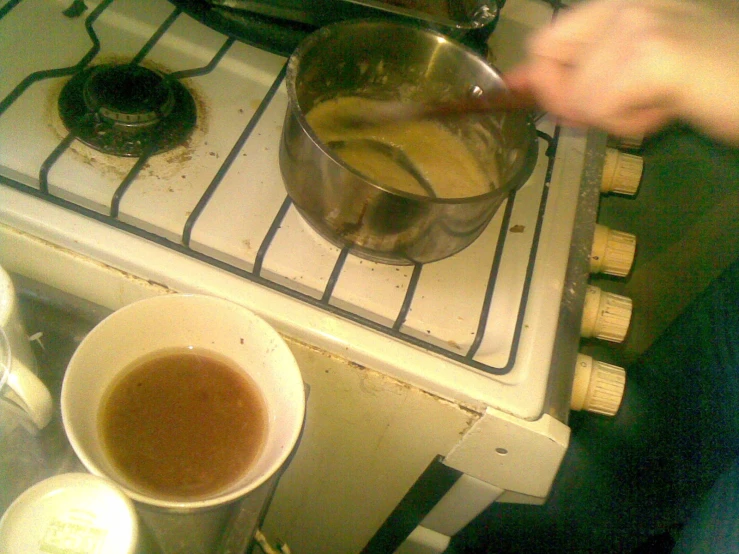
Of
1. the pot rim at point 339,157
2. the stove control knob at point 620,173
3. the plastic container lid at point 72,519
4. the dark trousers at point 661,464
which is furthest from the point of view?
the stove control knob at point 620,173

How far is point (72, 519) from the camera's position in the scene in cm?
29

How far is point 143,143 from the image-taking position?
1.64 feet

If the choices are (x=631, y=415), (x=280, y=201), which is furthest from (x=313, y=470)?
(x=631, y=415)

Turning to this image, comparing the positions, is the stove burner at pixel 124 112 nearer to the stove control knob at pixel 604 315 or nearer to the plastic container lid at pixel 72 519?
the plastic container lid at pixel 72 519

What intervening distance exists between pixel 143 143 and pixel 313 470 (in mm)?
365

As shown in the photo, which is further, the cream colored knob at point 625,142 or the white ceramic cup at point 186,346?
the cream colored knob at point 625,142

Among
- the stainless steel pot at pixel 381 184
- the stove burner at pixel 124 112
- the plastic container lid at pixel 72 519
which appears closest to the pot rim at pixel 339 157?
the stainless steel pot at pixel 381 184

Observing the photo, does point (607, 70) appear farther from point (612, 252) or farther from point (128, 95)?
point (128, 95)

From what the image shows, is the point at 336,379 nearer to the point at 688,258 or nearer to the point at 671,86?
the point at 671,86

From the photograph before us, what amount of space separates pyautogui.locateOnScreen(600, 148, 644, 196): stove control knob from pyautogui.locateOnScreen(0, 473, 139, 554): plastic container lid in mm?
556

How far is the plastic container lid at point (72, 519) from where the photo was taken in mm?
279

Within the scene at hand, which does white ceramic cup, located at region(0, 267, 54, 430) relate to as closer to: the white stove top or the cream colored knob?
the white stove top

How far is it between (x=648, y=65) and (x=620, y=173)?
30 cm

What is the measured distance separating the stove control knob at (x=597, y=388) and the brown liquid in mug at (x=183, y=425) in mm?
268
